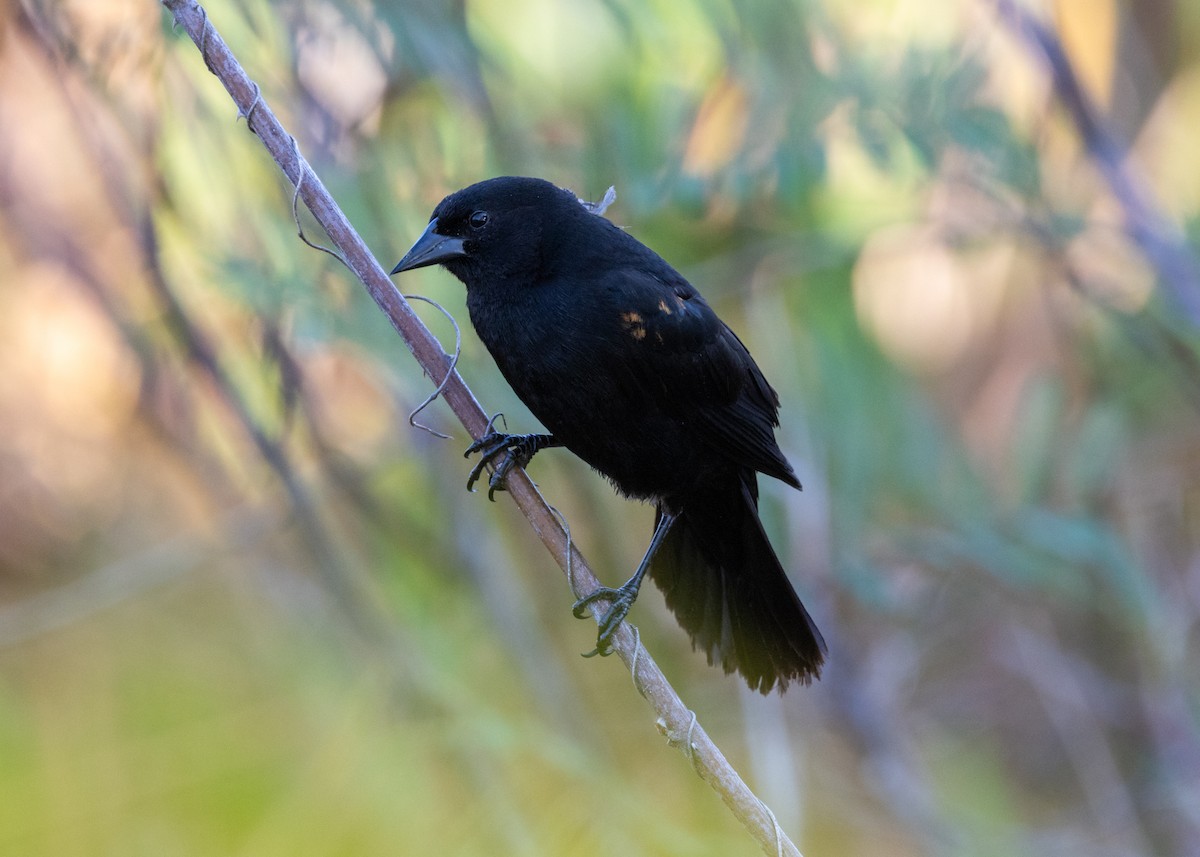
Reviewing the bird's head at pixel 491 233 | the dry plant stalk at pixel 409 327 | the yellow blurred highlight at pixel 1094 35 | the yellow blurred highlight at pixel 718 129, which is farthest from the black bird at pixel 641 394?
the yellow blurred highlight at pixel 1094 35

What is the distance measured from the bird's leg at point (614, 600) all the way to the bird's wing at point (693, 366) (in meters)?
0.26

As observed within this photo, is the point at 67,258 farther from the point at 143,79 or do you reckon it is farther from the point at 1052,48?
the point at 1052,48

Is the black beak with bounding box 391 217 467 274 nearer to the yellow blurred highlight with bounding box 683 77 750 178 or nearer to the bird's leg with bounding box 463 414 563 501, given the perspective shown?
the bird's leg with bounding box 463 414 563 501

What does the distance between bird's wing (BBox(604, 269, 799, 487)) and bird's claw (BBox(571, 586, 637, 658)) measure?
411 millimetres

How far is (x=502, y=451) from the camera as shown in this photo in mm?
2725

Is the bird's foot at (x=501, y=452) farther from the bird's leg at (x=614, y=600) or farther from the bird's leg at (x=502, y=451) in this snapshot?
the bird's leg at (x=614, y=600)

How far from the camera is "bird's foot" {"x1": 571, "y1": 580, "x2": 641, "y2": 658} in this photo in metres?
2.58

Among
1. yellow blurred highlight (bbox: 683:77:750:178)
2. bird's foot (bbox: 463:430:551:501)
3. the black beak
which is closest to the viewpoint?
bird's foot (bbox: 463:430:551:501)

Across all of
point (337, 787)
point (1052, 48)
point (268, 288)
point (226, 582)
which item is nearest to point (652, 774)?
point (337, 787)

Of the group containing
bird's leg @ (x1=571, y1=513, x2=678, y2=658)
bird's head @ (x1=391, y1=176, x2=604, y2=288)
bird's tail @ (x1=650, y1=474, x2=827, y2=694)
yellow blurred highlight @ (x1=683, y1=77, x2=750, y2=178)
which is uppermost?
bird's head @ (x1=391, y1=176, x2=604, y2=288)

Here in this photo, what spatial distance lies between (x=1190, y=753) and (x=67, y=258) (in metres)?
4.63

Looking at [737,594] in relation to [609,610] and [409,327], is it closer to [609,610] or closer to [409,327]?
[609,610]

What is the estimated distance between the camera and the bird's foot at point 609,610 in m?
2.58

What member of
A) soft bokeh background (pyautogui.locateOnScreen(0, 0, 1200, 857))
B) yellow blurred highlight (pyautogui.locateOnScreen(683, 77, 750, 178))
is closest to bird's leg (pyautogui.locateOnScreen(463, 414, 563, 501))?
soft bokeh background (pyautogui.locateOnScreen(0, 0, 1200, 857))
